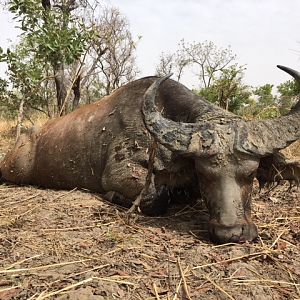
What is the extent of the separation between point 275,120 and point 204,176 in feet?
3.10

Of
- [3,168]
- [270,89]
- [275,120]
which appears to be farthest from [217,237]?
[270,89]

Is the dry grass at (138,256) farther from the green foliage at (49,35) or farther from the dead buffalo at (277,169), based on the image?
the green foliage at (49,35)

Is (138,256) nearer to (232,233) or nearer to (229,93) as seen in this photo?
(232,233)

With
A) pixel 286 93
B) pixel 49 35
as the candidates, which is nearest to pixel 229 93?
pixel 286 93

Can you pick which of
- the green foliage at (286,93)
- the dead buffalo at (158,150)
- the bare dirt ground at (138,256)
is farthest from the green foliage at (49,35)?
the green foliage at (286,93)

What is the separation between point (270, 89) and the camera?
18.0 meters

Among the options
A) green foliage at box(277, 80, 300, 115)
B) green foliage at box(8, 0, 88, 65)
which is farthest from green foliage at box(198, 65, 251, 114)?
green foliage at box(8, 0, 88, 65)

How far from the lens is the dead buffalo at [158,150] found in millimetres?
3732

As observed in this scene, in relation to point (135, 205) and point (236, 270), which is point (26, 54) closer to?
point (135, 205)

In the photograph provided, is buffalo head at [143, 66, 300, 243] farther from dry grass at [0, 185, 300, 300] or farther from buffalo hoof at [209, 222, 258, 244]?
dry grass at [0, 185, 300, 300]

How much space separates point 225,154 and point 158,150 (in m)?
1.28

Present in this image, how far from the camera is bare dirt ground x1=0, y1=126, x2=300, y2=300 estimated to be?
2.79 meters

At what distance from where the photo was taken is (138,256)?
3309 millimetres

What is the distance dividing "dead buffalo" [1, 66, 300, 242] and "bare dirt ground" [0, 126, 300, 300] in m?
0.29
